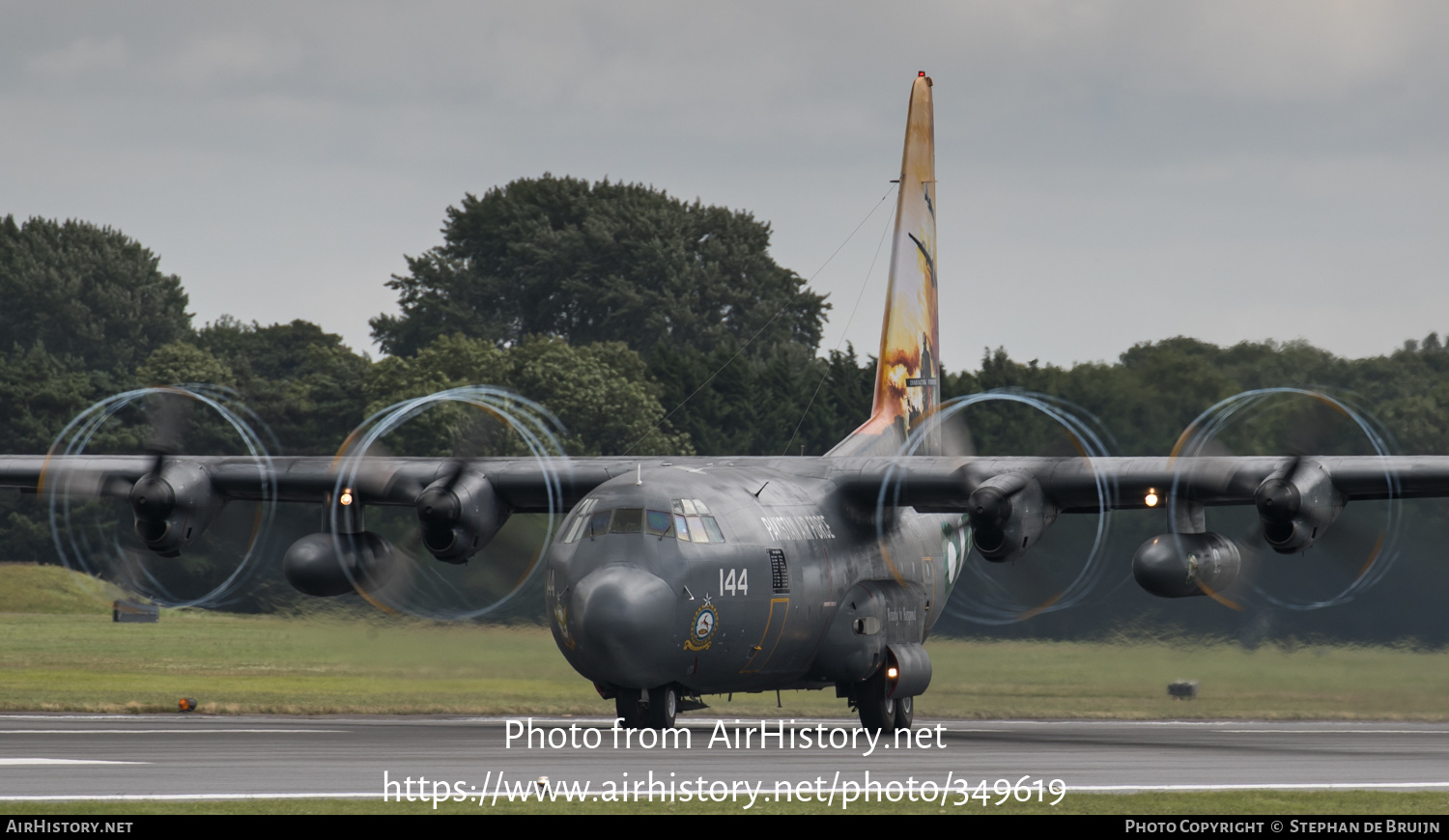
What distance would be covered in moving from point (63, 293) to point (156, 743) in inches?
3030

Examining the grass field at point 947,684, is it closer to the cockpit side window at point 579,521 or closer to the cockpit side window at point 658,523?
the cockpit side window at point 579,521

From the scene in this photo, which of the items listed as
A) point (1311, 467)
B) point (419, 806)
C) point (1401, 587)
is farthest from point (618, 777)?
point (1401, 587)

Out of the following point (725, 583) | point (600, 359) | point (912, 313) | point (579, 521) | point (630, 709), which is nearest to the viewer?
point (725, 583)

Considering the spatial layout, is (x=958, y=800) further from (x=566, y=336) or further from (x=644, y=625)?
(x=566, y=336)

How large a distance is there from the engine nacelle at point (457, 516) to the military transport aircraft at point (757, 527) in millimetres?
36

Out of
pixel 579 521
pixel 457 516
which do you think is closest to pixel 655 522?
pixel 579 521

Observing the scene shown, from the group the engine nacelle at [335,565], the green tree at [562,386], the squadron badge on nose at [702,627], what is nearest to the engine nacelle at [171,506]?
the engine nacelle at [335,565]

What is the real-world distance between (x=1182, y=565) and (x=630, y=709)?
27.6 ft

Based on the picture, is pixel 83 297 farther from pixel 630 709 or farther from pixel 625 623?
pixel 625 623

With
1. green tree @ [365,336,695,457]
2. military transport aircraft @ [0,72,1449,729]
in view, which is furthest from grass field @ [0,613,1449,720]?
green tree @ [365,336,695,457]

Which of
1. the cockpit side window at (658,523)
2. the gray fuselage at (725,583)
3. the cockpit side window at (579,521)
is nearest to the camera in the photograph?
the gray fuselage at (725,583)

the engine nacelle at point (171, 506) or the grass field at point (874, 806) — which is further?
the engine nacelle at point (171, 506)

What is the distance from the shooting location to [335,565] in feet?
101

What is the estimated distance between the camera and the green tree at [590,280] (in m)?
97.2
